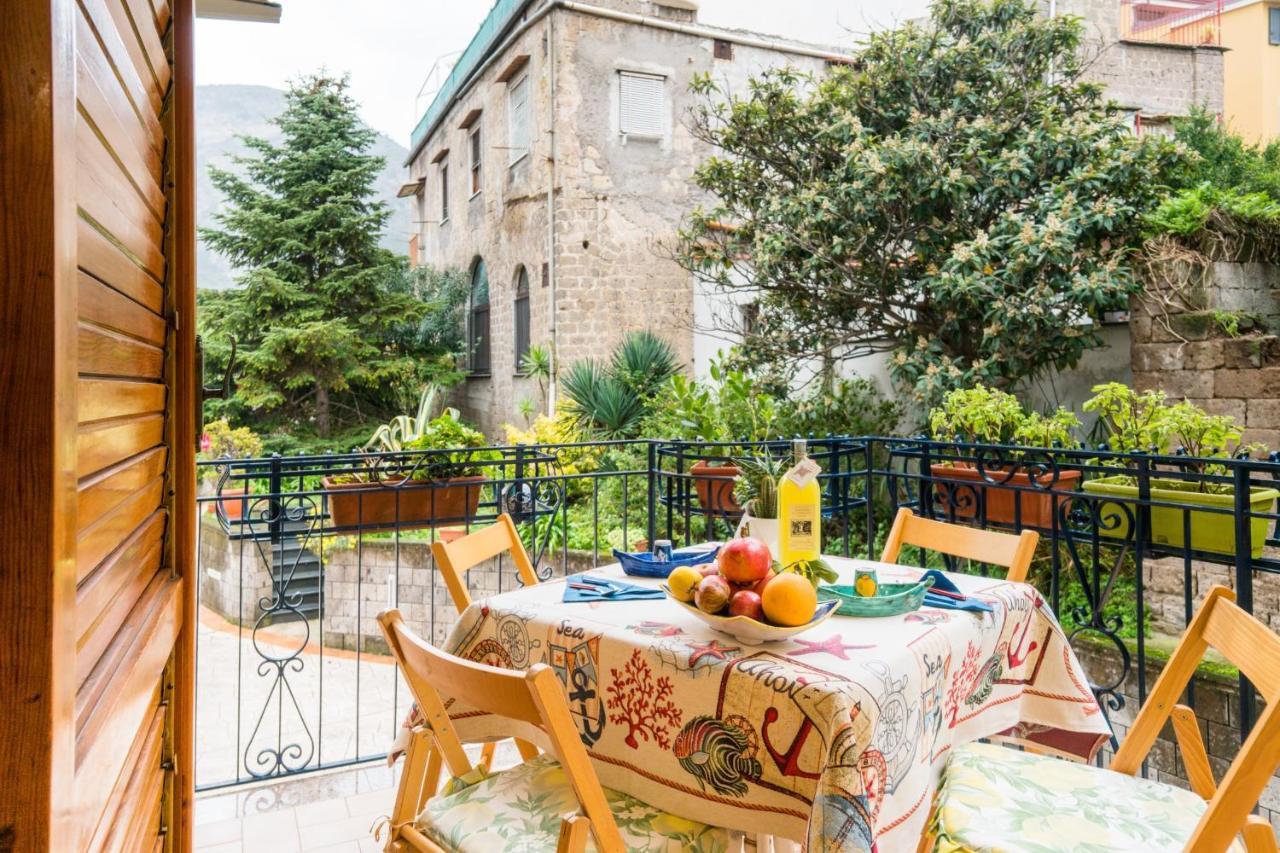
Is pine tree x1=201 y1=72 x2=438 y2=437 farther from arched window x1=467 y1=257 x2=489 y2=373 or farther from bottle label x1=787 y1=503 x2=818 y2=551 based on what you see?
bottle label x1=787 y1=503 x2=818 y2=551

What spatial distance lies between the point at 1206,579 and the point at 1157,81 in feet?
31.2

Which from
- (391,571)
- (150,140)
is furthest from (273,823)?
(391,571)

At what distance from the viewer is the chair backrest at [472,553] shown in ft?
7.02

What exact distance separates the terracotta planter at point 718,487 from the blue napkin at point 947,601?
7.65 feet

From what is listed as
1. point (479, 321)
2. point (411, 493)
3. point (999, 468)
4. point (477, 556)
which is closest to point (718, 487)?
point (999, 468)

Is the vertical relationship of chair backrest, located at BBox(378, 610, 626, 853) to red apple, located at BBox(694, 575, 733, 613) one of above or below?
below

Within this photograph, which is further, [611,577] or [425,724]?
[611,577]

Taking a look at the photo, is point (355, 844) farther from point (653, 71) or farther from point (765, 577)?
point (653, 71)

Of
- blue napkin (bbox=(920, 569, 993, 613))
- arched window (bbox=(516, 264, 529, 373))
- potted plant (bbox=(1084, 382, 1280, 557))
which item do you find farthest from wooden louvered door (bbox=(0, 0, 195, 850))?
arched window (bbox=(516, 264, 529, 373))

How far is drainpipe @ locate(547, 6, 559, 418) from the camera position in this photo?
9.48 metres

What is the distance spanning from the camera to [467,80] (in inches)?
484

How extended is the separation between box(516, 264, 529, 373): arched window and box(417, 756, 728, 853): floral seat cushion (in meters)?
9.11

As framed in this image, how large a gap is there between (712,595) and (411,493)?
259 centimetres

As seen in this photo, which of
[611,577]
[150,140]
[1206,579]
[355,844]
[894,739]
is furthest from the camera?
[1206,579]
